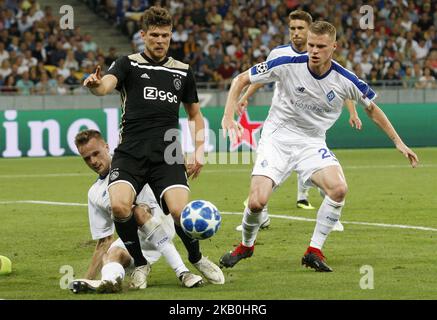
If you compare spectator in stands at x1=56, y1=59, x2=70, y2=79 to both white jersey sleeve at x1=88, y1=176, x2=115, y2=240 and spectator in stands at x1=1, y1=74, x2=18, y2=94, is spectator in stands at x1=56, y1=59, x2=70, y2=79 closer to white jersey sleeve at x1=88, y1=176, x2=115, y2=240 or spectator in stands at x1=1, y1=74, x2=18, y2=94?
spectator in stands at x1=1, y1=74, x2=18, y2=94

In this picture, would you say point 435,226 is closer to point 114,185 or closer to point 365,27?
point 114,185

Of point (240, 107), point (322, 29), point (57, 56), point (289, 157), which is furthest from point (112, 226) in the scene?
point (57, 56)

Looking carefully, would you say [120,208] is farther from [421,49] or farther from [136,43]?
[421,49]

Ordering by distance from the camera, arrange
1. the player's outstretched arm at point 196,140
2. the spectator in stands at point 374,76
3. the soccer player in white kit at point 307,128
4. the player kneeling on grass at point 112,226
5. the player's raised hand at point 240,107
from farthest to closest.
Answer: the spectator in stands at point 374,76 → the player's raised hand at point 240,107 → the soccer player in white kit at point 307,128 → the player's outstretched arm at point 196,140 → the player kneeling on grass at point 112,226

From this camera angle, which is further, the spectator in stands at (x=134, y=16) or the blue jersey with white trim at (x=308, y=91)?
the spectator in stands at (x=134, y=16)

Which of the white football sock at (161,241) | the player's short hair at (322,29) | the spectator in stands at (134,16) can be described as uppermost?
the player's short hair at (322,29)

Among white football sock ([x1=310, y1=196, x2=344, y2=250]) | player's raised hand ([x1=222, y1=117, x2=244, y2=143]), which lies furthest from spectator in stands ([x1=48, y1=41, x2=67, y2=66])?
white football sock ([x1=310, y1=196, x2=344, y2=250])

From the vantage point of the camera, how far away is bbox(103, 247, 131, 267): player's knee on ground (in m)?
8.76

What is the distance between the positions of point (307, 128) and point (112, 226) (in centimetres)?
228

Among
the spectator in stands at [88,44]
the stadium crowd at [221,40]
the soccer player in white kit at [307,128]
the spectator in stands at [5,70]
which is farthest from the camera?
the spectator in stands at [88,44]

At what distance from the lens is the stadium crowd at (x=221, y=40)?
26047 millimetres

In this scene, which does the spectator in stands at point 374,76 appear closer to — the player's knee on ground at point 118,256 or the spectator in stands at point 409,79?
the spectator in stands at point 409,79

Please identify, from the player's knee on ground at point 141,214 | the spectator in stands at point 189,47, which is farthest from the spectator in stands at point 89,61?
the player's knee on ground at point 141,214

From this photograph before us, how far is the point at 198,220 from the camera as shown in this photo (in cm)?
844
